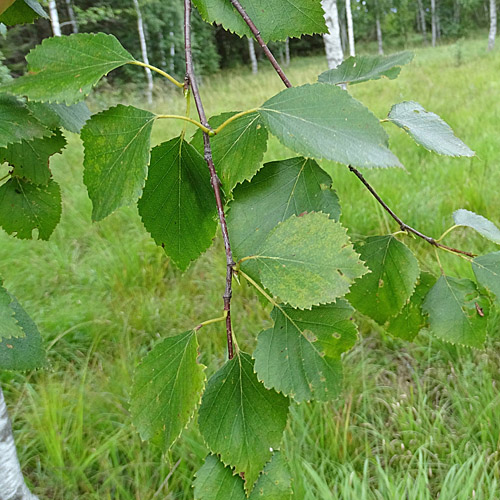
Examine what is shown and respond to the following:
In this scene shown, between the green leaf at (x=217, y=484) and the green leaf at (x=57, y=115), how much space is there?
0.35 m

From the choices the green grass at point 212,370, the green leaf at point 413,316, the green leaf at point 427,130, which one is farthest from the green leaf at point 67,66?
the green grass at point 212,370

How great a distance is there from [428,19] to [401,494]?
85.2 ft

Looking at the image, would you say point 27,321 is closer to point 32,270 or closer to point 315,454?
point 315,454

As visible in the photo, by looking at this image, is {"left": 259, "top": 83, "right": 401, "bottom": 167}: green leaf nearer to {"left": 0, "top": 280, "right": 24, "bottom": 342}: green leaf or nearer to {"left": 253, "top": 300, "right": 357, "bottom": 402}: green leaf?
{"left": 253, "top": 300, "right": 357, "bottom": 402}: green leaf

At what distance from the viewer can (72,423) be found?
55.1 inches

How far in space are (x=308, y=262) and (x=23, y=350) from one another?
1.53 ft

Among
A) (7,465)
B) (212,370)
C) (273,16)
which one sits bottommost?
(212,370)

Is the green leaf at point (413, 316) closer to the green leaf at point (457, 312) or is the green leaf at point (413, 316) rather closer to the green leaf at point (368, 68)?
the green leaf at point (457, 312)

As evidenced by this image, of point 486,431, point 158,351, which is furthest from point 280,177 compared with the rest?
point 486,431

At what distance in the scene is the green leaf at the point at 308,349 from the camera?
10.7 inches

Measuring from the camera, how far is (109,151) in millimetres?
320

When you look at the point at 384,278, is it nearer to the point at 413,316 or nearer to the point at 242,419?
the point at 413,316

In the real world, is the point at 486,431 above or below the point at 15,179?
below

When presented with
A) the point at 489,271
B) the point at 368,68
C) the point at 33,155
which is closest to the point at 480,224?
the point at 489,271
